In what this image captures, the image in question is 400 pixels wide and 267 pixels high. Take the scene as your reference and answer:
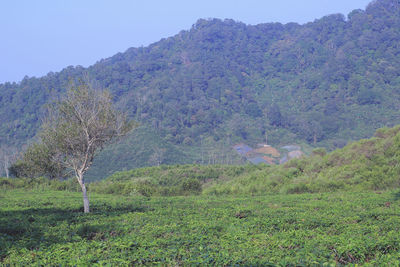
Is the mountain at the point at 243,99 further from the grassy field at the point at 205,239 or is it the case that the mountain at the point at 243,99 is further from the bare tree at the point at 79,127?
the grassy field at the point at 205,239

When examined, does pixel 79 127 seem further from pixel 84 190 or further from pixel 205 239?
pixel 205 239

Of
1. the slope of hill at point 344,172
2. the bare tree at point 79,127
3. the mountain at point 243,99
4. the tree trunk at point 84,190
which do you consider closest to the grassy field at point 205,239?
the tree trunk at point 84,190

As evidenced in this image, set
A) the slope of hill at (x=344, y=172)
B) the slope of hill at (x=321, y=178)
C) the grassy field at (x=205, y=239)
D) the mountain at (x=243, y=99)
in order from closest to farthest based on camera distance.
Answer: the grassy field at (x=205, y=239)
the slope of hill at (x=344, y=172)
the slope of hill at (x=321, y=178)
the mountain at (x=243, y=99)

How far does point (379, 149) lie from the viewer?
131 ft

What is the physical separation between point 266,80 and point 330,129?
69245 millimetres

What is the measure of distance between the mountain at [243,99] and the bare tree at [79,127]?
223ft

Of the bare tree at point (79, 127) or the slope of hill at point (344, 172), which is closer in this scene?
Result: the bare tree at point (79, 127)

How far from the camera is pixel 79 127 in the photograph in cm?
2059

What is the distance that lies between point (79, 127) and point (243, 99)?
5530 inches

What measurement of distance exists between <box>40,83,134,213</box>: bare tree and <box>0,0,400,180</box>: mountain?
67.9 metres

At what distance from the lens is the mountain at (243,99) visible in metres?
112

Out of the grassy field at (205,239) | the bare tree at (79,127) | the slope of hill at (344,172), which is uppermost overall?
the bare tree at (79,127)

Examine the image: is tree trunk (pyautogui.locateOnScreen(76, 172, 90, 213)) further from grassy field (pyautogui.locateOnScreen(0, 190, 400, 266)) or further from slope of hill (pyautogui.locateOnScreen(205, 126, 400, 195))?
slope of hill (pyautogui.locateOnScreen(205, 126, 400, 195))

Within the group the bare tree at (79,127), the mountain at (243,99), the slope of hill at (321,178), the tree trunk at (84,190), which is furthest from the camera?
the mountain at (243,99)
